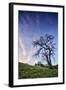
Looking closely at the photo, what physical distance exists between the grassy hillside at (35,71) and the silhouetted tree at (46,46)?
Result: 0.17 feet

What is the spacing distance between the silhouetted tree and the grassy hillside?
A: 0.17 ft

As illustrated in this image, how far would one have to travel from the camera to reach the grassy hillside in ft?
5.63

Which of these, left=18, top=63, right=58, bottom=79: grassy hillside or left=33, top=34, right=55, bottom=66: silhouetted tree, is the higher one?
left=33, top=34, right=55, bottom=66: silhouetted tree

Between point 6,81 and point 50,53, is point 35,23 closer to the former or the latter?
point 50,53

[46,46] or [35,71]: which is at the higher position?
[46,46]

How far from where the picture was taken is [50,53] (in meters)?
1.80

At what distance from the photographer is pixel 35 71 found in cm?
175

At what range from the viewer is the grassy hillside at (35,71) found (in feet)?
5.63

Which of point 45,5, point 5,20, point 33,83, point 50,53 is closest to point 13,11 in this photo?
point 5,20

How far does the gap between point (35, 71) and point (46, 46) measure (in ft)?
0.64

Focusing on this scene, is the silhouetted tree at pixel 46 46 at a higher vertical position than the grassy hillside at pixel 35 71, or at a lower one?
higher

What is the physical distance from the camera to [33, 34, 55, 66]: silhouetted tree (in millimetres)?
1765
